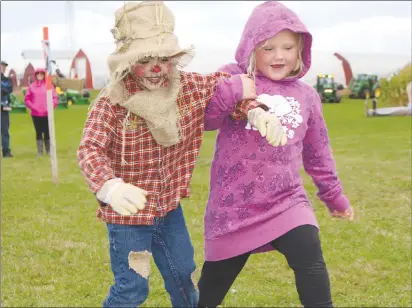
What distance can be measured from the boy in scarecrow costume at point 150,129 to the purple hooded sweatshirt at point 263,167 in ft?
0.47

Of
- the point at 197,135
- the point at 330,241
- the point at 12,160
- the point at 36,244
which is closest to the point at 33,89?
the point at 12,160

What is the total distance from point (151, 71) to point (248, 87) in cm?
52

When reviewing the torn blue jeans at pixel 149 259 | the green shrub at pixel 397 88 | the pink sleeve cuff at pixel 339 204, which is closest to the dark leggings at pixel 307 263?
the pink sleeve cuff at pixel 339 204

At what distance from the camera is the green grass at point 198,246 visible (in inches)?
191

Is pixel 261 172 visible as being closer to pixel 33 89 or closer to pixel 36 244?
pixel 36 244

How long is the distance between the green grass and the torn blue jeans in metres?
1.16

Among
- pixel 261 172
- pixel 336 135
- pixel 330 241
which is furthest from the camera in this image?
pixel 336 135

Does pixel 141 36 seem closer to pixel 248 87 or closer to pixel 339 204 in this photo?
pixel 248 87

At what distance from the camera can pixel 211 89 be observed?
333 cm

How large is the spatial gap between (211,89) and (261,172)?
0.49 m

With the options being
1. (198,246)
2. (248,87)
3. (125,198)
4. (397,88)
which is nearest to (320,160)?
(248,87)

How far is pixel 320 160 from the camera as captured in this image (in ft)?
11.6

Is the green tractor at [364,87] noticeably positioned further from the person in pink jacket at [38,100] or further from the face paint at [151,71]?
the face paint at [151,71]

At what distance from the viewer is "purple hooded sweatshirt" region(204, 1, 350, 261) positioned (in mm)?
3264
